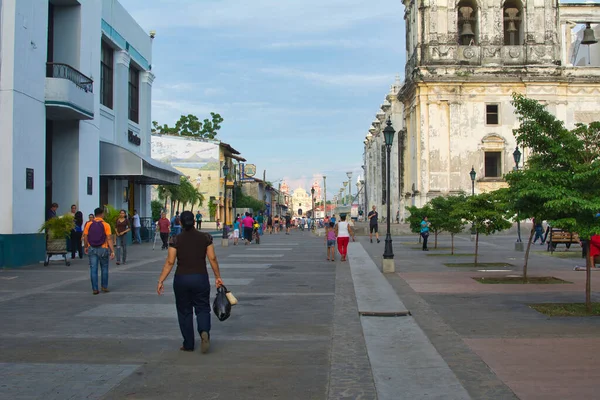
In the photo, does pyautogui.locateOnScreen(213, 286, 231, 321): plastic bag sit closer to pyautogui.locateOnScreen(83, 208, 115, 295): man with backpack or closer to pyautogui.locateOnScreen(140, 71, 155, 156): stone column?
pyautogui.locateOnScreen(83, 208, 115, 295): man with backpack

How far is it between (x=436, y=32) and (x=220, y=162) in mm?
33325

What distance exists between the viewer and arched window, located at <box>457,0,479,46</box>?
47.2 meters

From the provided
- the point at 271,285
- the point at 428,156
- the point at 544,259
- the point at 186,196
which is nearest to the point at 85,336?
the point at 271,285

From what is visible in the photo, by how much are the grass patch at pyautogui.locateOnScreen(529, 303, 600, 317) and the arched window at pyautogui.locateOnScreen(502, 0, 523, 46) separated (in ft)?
133

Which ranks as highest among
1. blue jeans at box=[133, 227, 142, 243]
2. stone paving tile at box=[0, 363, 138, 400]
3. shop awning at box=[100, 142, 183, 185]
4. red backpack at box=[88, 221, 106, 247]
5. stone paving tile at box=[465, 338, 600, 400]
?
shop awning at box=[100, 142, 183, 185]

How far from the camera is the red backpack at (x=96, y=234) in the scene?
12.8 meters

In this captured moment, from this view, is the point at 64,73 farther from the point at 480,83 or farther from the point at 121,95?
the point at 480,83

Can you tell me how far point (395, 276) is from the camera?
16.5 metres

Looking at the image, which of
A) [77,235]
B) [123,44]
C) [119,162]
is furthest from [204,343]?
[123,44]

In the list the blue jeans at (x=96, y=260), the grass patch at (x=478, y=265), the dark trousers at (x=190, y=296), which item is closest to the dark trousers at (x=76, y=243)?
the blue jeans at (x=96, y=260)

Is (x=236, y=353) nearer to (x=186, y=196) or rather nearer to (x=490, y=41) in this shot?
(x=490, y=41)

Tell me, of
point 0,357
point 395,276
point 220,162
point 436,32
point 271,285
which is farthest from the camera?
point 220,162

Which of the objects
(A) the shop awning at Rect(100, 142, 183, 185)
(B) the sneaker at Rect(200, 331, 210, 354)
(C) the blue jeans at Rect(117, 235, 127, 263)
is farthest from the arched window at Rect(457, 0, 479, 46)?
(B) the sneaker at Rect(200, 331, 210, 354)

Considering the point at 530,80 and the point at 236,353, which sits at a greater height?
the point at 530,80
